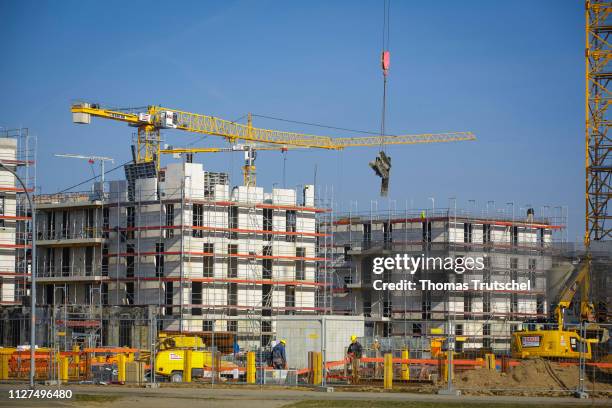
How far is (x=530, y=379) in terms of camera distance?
39344 mm

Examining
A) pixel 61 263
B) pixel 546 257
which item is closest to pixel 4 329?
pixel 61 263

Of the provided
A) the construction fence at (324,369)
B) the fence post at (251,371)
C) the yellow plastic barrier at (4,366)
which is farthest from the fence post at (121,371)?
the yellow plastic barrier at (4,366)

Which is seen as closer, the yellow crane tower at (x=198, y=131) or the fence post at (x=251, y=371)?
the fence post at (x=251, y=371)

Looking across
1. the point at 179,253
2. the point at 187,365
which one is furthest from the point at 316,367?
the point at 179,253

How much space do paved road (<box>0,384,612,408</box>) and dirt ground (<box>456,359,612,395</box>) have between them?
7.77 ft

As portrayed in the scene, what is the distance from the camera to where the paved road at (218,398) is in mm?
33250

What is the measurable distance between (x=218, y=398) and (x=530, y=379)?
11.6 metres

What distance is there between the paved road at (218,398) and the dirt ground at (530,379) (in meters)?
2.37

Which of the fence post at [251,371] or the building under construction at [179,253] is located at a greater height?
the building under construction at [179,253]

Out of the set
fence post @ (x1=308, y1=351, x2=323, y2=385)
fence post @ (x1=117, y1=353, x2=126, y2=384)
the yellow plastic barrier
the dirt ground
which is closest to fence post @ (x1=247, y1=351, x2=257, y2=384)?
fence post @ (x1=308, y1=351, x2=323, y2=385)

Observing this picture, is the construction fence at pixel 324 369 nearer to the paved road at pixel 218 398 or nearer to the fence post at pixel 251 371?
the fence post at pixel 251 371

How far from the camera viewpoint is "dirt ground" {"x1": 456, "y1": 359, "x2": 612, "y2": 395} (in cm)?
3878

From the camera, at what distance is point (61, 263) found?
86.6 meters

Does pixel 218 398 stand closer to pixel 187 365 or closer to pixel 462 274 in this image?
pixel 187 365
